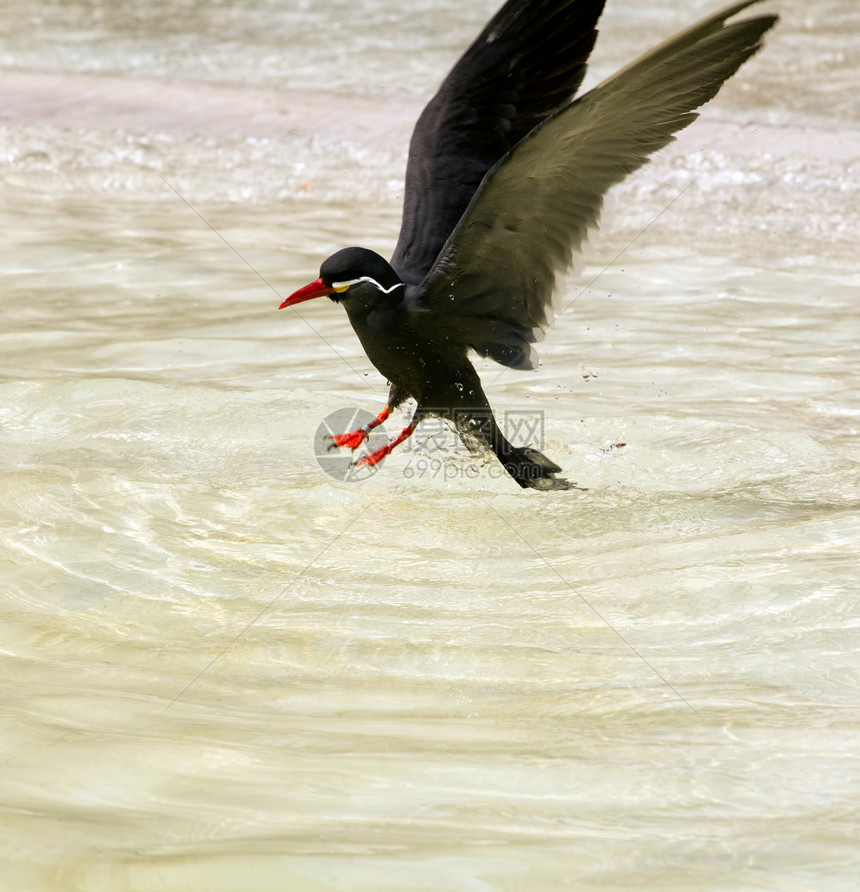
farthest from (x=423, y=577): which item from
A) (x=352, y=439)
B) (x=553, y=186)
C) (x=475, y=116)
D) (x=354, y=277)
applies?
(x=475, y=116)

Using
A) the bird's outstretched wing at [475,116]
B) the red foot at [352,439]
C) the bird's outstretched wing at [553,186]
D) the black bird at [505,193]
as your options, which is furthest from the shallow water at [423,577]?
the bird's outstretched wing at [475,116]

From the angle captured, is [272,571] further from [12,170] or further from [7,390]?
[12,170]

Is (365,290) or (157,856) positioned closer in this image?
(157,856)

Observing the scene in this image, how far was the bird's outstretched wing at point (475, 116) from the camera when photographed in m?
3.76

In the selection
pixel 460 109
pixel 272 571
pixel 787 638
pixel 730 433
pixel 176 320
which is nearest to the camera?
pixel 787 638

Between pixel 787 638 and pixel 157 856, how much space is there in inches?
62.8

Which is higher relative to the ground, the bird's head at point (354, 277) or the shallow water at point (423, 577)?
the bird's head at point (354, 277)

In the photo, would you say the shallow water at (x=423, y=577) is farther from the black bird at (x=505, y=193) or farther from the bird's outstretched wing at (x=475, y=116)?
the bird's outstretched wing at (x=475, y=116)

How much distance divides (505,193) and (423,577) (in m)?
1.07

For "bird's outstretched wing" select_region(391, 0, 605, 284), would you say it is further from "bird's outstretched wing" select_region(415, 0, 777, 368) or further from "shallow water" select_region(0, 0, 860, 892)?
"shallow water" select_region(0, 0, 860, 892)

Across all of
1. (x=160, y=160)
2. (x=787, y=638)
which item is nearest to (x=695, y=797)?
(x=787, y=638)

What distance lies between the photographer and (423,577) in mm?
3271

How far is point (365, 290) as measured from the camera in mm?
3514

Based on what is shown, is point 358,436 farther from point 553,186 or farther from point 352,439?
point 553,186
